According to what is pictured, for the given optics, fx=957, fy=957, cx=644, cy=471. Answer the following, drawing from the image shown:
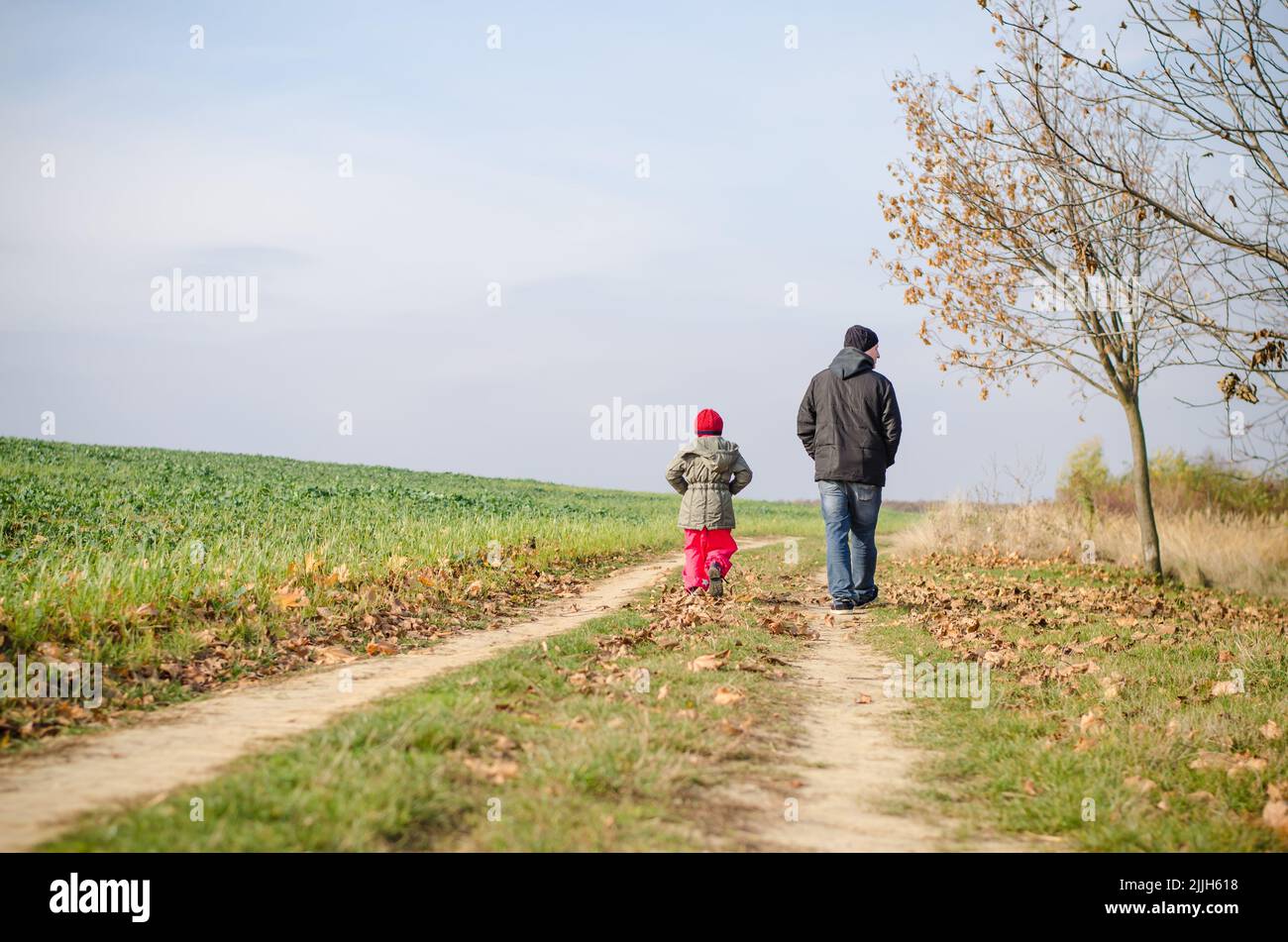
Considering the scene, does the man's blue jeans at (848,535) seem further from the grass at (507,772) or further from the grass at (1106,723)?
the grass at (507,772)

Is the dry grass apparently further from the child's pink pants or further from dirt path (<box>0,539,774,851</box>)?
dirt path (<box>0,539,774,851</box>)

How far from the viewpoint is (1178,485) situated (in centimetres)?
3020

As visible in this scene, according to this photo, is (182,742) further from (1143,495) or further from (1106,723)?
(1143,495)

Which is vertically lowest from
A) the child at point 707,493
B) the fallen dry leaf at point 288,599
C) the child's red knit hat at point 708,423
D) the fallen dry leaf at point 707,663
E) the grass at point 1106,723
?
the grass at point 1106,723

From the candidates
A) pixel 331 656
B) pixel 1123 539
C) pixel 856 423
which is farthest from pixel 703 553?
pixel 1123 539

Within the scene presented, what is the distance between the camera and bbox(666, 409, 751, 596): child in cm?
1282

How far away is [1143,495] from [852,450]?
10.6 metres

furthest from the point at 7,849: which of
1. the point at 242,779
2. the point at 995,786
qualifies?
the point at 995,786

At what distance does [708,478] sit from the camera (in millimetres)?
12844

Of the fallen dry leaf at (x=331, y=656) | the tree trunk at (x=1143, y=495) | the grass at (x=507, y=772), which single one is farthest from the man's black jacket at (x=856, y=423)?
the tree trunk at (x=1143, y=495)

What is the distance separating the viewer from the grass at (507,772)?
4.31 metres

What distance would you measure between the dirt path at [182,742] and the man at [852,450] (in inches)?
214
